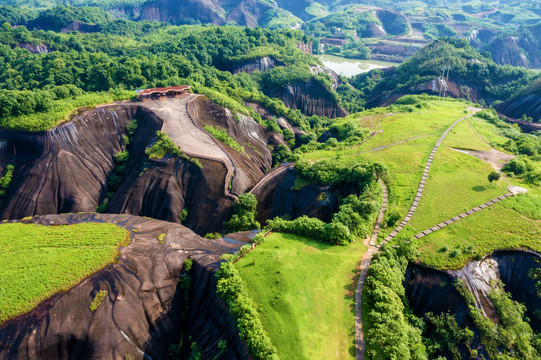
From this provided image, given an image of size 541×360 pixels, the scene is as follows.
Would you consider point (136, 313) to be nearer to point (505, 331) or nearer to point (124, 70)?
point (505, 331)

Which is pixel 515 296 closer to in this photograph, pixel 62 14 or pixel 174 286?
pixel 174 286

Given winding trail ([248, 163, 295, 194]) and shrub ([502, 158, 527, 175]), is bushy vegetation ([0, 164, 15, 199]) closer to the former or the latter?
winding trail ([248, 163, 295, 194])

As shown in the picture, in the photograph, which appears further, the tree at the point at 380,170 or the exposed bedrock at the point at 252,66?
the exposed bedrock at the point at 252,66

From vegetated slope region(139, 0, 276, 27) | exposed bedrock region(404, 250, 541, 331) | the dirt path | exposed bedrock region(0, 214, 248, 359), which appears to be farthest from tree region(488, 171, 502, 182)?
vegetated slope region(139, 0, 276, 27)

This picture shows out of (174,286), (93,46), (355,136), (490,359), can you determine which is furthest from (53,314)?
(93,46)

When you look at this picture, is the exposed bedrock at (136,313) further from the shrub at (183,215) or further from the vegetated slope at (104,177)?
the vegetated slope at (104,177)

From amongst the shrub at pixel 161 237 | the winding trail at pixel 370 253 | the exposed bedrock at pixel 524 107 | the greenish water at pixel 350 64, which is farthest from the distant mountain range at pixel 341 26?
the shrub at pixel 161 237
